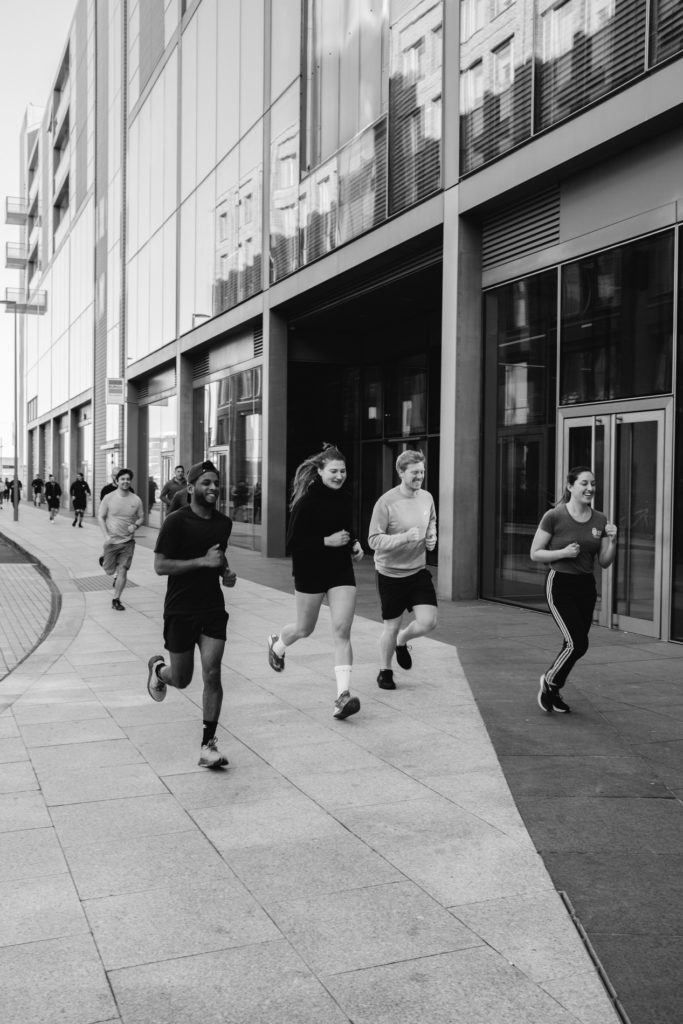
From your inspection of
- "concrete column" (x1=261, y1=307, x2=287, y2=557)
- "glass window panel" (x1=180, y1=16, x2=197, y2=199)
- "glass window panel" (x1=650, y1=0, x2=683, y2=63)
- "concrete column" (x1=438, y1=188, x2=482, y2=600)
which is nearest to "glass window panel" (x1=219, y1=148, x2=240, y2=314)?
"concrete column" (x1=261, y1=307, x2=287, y2=557)

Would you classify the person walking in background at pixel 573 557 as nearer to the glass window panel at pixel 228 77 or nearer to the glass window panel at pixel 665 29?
the glass window panel at pixel 665 29

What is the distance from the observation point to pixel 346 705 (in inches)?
257

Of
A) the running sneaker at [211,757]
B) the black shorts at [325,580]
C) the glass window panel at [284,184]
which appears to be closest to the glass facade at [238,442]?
the glass window panel at [284,184]

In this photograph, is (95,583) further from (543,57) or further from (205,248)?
(205,248)

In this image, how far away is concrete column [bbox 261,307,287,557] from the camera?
2002 cm

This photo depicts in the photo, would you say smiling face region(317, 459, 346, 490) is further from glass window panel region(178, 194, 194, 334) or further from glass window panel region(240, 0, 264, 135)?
glass window panel region(178, 194, 194, 334)

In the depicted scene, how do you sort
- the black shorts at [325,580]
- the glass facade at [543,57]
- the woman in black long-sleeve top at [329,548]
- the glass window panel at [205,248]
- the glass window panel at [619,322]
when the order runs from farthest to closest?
1. the glass window panel at [205,248]
2. the glass window panel at [619,322]
3. the glass facade at [543,57]
4. the black shorts at [325,580]
5. the woman in black long-sleeve top at [329,548]

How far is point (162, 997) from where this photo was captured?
9.87ft

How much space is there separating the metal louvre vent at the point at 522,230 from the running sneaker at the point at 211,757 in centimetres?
830

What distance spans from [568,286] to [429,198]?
9.94ft

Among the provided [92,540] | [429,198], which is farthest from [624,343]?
[92,540]

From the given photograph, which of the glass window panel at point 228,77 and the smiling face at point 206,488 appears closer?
the smiling face at point 206,488

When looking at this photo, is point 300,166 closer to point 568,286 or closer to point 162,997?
point 568,286

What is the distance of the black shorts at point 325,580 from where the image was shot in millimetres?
6707
